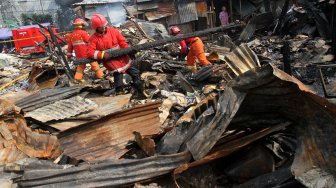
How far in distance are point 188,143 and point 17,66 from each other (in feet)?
40.9

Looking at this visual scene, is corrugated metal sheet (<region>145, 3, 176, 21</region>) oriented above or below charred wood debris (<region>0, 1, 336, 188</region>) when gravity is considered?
above

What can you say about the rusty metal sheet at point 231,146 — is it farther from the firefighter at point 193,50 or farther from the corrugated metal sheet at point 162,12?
the corrugated metal sheet at point 162,12

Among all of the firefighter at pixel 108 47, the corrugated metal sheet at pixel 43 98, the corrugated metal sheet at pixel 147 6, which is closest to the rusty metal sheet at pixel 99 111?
the corrugated metal sheet at pixel 43 98

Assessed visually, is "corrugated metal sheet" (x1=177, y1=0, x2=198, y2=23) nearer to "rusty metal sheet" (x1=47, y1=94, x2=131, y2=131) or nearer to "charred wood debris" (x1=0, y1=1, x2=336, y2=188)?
"charred wood debris" (x1=0, y1=1, x2=336, y2=188)

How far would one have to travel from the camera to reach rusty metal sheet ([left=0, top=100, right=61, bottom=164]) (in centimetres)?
411

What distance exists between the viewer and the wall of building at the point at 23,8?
1235 inches

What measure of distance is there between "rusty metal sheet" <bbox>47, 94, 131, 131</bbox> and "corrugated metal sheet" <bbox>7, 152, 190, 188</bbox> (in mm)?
1490

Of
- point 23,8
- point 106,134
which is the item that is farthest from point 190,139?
point 23,8

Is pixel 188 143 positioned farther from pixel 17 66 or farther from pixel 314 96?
pixel 17 66

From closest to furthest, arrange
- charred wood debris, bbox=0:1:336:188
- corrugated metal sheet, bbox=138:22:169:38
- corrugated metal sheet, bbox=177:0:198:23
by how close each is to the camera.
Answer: charred wood debris, bbox=0:1:336:188
corrugated metal sheet, bbox=138:22:169:38
corrugated metal sheet, bbox=177:0:198:23

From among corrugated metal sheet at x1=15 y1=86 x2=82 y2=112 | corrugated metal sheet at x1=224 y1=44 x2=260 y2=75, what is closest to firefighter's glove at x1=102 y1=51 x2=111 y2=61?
corrugated metal sheet at x1=15 y1=86 x2=82 y2=112

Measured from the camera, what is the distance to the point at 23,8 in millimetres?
33062

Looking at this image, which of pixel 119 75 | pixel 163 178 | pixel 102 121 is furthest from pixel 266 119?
pixel 119 75

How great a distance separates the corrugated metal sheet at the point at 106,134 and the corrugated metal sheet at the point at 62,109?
71cm
